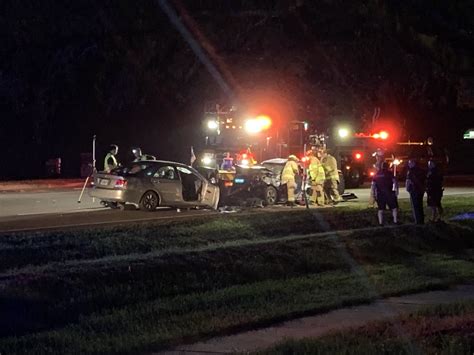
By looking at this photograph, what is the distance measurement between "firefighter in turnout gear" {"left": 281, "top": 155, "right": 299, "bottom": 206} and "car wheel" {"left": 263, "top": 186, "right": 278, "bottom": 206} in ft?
1.22

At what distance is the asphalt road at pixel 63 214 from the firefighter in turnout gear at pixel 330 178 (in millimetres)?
1597

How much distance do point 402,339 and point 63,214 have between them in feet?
43.7

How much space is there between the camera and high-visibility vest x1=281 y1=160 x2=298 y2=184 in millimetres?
22031

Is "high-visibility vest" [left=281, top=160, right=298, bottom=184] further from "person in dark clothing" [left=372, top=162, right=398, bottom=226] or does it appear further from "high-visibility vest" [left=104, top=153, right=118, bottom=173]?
"person in dark clothing" [left=372, top=162, right=398, bottom=226]

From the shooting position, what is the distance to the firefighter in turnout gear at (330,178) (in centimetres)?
2231

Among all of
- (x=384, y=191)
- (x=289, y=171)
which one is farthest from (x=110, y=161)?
(x=384, y=191)

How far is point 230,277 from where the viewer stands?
11.0 metres

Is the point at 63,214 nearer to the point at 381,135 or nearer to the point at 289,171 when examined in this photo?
the point at 289,171

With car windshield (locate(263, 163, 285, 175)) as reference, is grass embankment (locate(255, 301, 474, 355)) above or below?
below

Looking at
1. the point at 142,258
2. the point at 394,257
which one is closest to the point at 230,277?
the point at 142,258

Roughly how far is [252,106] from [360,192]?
5174 millimetres

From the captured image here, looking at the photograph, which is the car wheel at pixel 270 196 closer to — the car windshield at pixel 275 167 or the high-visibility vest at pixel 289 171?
the high-visibility vest at pixel 289 171

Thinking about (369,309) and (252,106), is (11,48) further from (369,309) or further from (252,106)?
(369,309)

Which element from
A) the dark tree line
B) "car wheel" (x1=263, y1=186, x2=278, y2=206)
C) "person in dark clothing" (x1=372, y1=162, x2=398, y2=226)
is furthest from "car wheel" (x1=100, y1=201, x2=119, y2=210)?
the dark tree line
